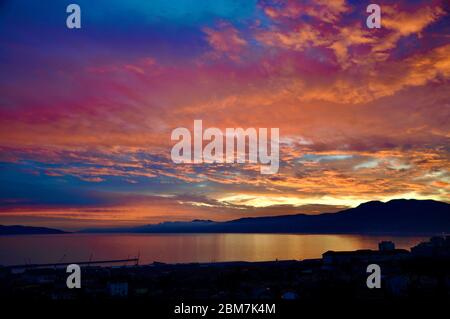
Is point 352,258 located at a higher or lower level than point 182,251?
higher

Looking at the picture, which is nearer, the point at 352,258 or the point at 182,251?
the point at 352,258

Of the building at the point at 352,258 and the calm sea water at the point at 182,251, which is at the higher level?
the building at the point at 352,258

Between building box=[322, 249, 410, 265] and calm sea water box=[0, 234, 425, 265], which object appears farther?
Answer: calm sea water box=[0, 234, 425, 265]

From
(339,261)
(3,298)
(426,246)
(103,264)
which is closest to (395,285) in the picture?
(3,298)

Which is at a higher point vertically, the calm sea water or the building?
the building

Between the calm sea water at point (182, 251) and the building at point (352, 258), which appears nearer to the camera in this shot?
the building at point (352, 258)
